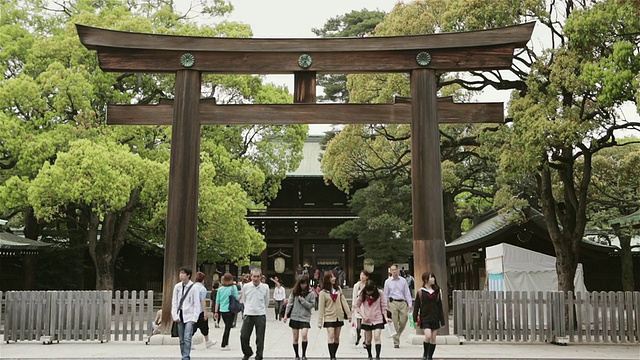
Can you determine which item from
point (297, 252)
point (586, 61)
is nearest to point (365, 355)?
point (586, 61)

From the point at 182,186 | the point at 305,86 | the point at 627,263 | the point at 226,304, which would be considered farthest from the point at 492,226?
the point at 182,186

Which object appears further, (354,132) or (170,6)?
(170,6)

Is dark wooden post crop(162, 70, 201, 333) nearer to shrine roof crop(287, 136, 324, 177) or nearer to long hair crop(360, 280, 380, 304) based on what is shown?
long hair crop(360, 280, 380, 304)

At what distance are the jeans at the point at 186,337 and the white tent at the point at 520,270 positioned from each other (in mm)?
11251

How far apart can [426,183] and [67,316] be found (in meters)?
8.06

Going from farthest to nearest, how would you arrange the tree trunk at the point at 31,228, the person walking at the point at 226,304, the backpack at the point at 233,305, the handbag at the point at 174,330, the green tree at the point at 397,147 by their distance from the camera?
the tree trunk at the point at 31,228
the green tree at the point at 397,147
the backpack at the point at 233,305
the person walking at the point at 226,304
the handbag at the point at 174,330

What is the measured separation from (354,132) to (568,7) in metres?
9.26

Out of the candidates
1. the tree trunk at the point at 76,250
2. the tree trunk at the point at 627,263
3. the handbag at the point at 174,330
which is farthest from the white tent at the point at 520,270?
the tree trunk at the point at 76,250

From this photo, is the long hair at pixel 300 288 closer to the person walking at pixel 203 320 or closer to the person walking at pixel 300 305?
the person walking at pixel 300 305

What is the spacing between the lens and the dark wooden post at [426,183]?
42.0ft

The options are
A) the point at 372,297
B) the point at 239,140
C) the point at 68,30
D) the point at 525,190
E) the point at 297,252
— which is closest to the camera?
the point at 372,297

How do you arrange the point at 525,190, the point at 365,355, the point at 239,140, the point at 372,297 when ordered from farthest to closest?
1. the point at 239,140
2. the point at 525,190
3. the point at 365,355
4. the point at 372,297

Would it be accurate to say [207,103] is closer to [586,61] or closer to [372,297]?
[372,297]

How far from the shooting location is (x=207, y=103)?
44.7 feet
